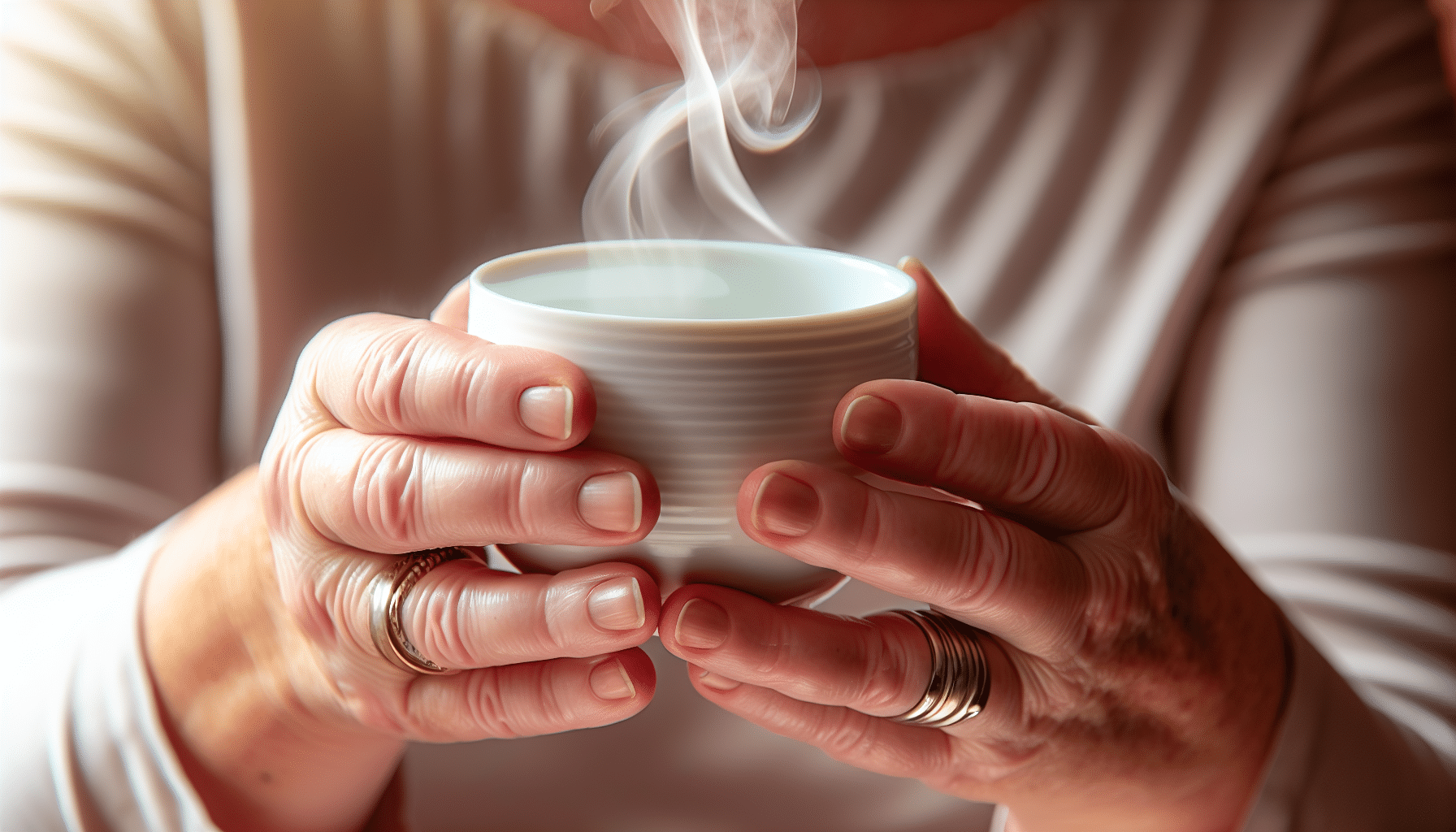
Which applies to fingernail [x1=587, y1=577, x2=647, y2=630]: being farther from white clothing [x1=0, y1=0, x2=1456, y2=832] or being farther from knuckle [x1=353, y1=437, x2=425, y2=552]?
white clothing [x1=0, y1=0, x2=1456, y2=832]

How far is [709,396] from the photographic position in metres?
0.59

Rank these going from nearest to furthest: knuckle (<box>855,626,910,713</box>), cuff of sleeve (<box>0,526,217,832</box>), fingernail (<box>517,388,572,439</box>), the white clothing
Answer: fingernail (<box>517,388,572,439</box>)
knuckle (<box>855,626,910,713</box>)
cuff of sleeve (<box>0,526,217,832</box>)
the white clothing

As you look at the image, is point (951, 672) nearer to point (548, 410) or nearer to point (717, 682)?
point (717, 682)

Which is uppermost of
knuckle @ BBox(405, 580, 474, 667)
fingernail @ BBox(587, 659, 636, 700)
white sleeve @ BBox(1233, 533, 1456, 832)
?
knuckle @ BBox(405, 580, 474, 667)

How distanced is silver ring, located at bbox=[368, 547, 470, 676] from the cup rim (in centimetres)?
18

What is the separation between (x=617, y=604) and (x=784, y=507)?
12 centimetres

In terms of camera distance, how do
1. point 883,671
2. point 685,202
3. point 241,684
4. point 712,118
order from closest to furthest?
point 883,671
point 241,684
point 712,118
point 685,202

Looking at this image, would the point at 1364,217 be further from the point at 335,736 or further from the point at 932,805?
the point at 335,736

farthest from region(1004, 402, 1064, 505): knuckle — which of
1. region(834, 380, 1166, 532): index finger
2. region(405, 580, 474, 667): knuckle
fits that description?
region(405, 580, 474, 667): knuckle

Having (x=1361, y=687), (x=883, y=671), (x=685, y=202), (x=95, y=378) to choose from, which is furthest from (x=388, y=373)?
(x=1361, y=687)

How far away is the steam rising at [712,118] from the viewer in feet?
3.10

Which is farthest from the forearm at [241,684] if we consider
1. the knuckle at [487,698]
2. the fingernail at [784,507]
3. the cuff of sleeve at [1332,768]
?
the cuff of sleeve at [1332,768]

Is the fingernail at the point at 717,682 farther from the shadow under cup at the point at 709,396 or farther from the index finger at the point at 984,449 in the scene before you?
the index finger at the point at 984,449

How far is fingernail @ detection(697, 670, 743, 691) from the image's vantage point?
74 cm
